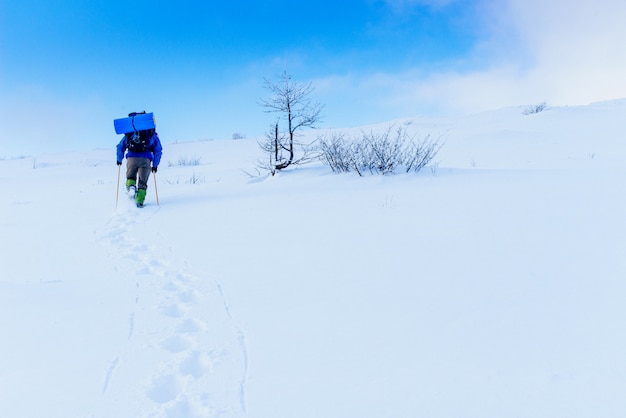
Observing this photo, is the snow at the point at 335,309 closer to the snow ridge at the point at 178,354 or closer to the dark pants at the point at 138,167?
the snow ridge at the point at 178,354

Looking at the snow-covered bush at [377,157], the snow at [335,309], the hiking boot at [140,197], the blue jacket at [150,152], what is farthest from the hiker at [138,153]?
the snow-covered bush at [377,157]

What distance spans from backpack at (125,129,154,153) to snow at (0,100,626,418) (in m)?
2.16

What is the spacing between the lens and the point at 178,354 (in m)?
2.18

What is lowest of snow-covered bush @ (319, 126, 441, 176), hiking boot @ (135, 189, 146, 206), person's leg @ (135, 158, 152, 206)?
hiking boot @ (135, 189, 146, 206)

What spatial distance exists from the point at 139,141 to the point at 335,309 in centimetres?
610

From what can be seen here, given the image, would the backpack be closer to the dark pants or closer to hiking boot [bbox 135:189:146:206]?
the dark pants

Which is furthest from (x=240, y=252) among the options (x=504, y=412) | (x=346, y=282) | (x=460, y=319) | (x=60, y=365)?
(x=504, y=412)

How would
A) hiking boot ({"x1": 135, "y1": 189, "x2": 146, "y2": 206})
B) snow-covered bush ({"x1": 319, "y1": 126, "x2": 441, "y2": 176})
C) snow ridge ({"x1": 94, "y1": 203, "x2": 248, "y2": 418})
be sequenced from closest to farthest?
snow ridge ({"x1": 94, "y1": 203, "x2": 248, "y2": 418}) → hiking boot ({"x1": 135, "y1": 189, "x2": 146, "y2": 206}) → snow-covered bush ({"x1": 319, "y1": 126, "x2": 441, "y2": 176})

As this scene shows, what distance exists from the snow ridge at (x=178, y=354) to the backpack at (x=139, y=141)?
4.43 meters

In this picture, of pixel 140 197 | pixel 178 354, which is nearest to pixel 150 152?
pixel 140 197

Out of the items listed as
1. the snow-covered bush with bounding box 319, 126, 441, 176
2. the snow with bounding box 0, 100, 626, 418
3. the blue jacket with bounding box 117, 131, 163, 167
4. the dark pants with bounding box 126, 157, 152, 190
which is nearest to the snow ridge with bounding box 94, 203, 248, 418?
the snow with bounding box 0, 100, 626, 418

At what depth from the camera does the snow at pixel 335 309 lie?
179 centimetres

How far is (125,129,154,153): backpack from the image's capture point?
24.0ft

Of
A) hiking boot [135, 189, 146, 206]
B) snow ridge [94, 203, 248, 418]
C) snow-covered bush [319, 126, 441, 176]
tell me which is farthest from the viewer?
snow-covered bush [319, 126, 441, 176]
